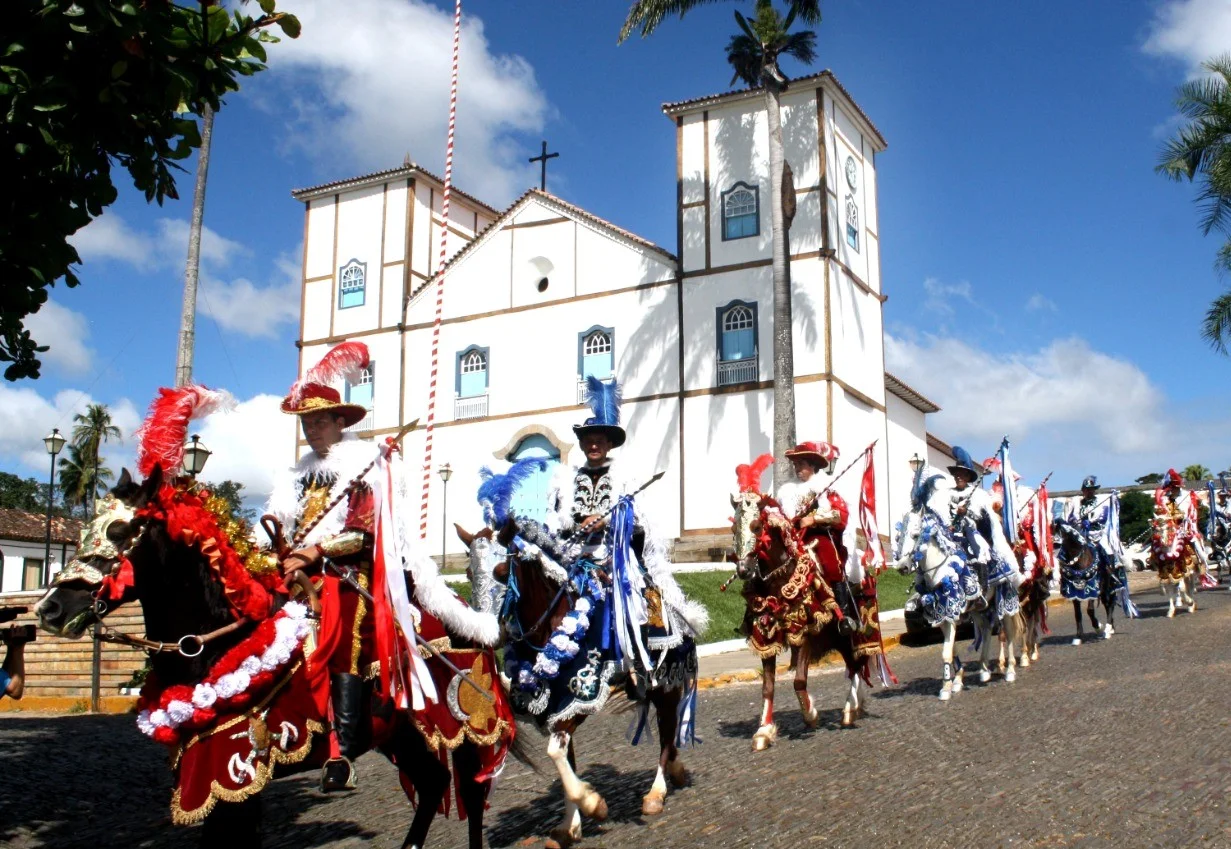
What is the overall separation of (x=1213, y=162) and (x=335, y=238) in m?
26.3

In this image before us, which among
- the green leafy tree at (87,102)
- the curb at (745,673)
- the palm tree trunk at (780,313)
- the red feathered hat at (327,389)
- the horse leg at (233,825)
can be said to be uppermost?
the palm tree trunk at (780,313)

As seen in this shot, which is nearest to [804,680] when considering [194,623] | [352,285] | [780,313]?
[194,623]

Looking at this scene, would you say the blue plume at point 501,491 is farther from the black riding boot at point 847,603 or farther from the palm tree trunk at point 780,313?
the palm tree trunk at point 780,313

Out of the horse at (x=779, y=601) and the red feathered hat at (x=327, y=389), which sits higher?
the red feathered hat at (x=327, y=389)

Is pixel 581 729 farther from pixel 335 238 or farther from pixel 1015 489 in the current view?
pixel 335 238

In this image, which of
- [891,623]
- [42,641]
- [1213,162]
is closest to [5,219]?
[42,641]

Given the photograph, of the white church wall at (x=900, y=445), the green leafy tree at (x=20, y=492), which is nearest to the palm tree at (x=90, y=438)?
the green leafy tree at (x=20, y=492)

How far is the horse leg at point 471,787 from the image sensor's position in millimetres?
5867

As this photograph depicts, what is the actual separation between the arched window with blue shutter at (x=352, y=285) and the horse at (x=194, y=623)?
31035mm

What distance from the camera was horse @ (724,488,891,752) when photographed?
8.86 meters

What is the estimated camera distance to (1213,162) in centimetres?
2823

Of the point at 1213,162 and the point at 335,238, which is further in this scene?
the point at 335,238

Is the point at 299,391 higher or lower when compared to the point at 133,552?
higher

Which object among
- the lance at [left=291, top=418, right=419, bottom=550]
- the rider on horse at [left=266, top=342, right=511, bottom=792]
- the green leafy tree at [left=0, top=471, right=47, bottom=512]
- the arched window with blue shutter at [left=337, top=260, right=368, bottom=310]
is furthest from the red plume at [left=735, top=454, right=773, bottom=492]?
the green leafy tree at [left=0, top=471, right=47, bottom=512]
